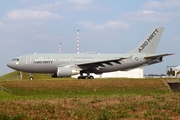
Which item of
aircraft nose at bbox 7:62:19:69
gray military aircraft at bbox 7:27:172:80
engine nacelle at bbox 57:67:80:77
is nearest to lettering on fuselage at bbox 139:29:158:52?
gray military aircraft at bbox 7:27:172:80

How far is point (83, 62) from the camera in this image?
140 feet

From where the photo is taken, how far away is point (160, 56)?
43.5 metres

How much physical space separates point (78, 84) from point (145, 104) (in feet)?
55.1

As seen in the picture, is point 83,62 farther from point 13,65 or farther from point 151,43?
point 151,43

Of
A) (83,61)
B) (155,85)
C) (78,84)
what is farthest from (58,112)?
(83,61)

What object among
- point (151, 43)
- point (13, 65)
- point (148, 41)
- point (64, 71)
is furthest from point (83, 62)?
point (151, 43)

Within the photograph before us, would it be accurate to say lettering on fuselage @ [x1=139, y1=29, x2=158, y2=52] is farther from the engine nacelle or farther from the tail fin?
the engine nacelle

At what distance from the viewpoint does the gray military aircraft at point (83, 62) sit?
41.1m

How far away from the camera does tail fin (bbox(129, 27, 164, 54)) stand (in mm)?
46375

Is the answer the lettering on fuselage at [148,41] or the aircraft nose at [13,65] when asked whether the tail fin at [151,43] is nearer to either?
the lettering on fuselage at [148,41]

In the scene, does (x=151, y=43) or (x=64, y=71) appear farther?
(x=151, y=43)

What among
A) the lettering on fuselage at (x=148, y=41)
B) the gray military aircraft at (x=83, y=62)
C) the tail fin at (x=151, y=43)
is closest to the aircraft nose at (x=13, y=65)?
the gray military aircraft at (x=83, y=62)

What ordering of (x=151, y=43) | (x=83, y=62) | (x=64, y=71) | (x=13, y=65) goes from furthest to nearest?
1. (x=151, y=43)
2. (x=83, y=62)
3. (x=13, y=65)
4. (x=64, y=71)

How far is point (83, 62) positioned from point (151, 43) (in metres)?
11.0
